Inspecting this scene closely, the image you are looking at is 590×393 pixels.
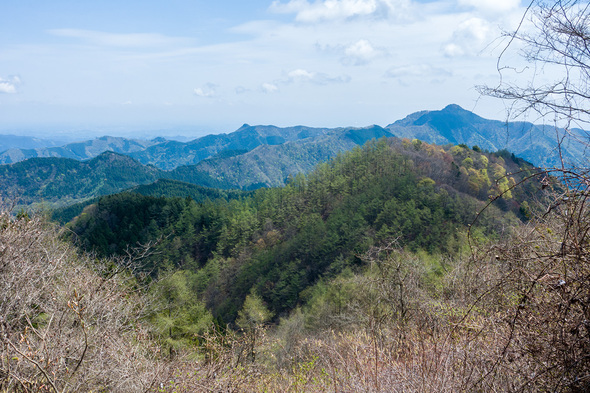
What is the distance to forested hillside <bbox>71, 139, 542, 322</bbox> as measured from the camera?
114 ft

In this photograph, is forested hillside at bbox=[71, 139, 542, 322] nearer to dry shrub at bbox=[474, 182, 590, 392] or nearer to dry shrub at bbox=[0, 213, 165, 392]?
dry shrub at bbox=[0, 213, 165, 392]

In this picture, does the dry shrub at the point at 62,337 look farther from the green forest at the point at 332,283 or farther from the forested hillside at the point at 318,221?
the forested hillside at the point at 318,221

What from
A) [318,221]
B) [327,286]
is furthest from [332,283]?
[318,221]

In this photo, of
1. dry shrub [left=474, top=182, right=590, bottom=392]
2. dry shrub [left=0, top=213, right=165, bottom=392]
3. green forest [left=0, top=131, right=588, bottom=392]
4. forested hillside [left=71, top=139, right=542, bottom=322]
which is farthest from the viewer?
forested hillside [left=71, top=139, right=542, bottom=322]

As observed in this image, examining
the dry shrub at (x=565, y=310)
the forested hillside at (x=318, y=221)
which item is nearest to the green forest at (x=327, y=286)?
the dry shrub at (x=565, y=310)

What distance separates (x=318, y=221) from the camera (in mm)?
43312

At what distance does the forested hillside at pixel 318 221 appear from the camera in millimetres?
34688

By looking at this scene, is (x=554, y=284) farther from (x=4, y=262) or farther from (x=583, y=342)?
(x=4, y=262)

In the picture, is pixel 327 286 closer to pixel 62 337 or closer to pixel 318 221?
pixel 318 221

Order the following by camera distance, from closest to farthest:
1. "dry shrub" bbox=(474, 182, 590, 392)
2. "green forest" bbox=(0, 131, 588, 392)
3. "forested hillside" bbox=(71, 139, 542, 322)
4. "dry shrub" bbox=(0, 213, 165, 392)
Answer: "dry shrub" bbox=(474, 182, 590, 392) < "green forest" bbox=(0, 131, 588, 392) < "dry shrub" bbox=(0, 213, 165, 392) < "forested hillside" bbox=(71, 139, 542, 322)

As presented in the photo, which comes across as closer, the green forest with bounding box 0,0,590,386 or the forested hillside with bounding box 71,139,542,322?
the green forest with bounding box 0,0,590,386

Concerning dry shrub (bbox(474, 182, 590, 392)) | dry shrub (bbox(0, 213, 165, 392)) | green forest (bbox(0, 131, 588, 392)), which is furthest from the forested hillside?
dry shrub (bbox(474, 182, 590, 392))

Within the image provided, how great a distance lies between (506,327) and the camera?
389 centimetres

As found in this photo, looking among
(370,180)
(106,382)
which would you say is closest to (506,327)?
(106,382)
